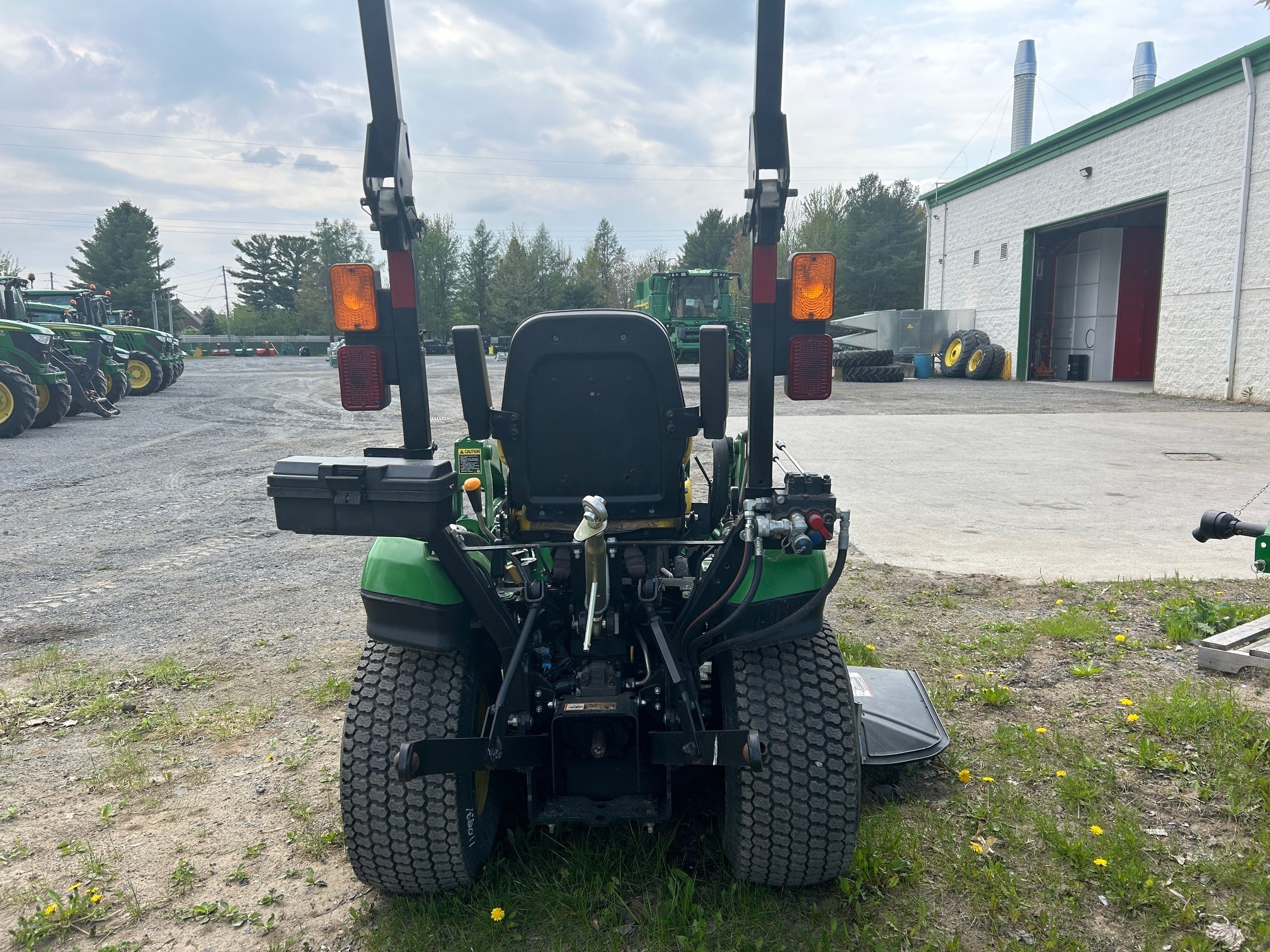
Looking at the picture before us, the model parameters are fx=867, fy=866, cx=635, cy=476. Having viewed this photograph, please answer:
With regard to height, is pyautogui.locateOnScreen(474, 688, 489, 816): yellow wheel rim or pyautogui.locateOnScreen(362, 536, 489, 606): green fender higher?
pyautogui.locateOnScreen(362, 536, 489, 606): green fender

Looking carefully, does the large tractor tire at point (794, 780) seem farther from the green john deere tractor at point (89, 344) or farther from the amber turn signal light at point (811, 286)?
the green john deere tractor at point (89, 344)

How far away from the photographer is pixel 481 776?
246cm

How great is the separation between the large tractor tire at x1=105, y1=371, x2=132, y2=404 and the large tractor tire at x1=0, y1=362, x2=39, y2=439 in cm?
435

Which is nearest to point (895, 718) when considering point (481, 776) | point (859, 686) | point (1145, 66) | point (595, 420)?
point (859, 686)

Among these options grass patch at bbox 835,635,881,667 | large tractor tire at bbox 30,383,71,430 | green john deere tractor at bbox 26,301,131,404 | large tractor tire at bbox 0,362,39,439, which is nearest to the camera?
grass patch at bbox 835,635,881,667

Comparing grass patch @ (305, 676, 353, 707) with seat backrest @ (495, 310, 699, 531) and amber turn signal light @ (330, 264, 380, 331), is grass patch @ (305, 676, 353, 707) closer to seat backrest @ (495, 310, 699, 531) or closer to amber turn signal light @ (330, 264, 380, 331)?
seat backrest @ (495, 310, 699, 531)

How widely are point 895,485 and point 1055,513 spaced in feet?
5.14

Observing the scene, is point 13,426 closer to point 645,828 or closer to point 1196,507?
point 645,828

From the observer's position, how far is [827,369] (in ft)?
7.82

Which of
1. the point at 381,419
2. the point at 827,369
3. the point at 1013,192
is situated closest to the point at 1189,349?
the point at 1013,192

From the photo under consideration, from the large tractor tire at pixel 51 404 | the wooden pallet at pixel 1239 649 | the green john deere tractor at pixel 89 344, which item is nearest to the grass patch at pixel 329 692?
the wooden pallet at pixel 1239 649

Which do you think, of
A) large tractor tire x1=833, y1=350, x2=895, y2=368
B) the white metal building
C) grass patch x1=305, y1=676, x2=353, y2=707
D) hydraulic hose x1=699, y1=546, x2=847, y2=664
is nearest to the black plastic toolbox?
hydraulic hose x1=699, y1=546, x2=847, y2=664

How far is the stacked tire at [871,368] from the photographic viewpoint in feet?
76.9

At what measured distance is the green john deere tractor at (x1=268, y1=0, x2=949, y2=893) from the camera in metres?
2.12
